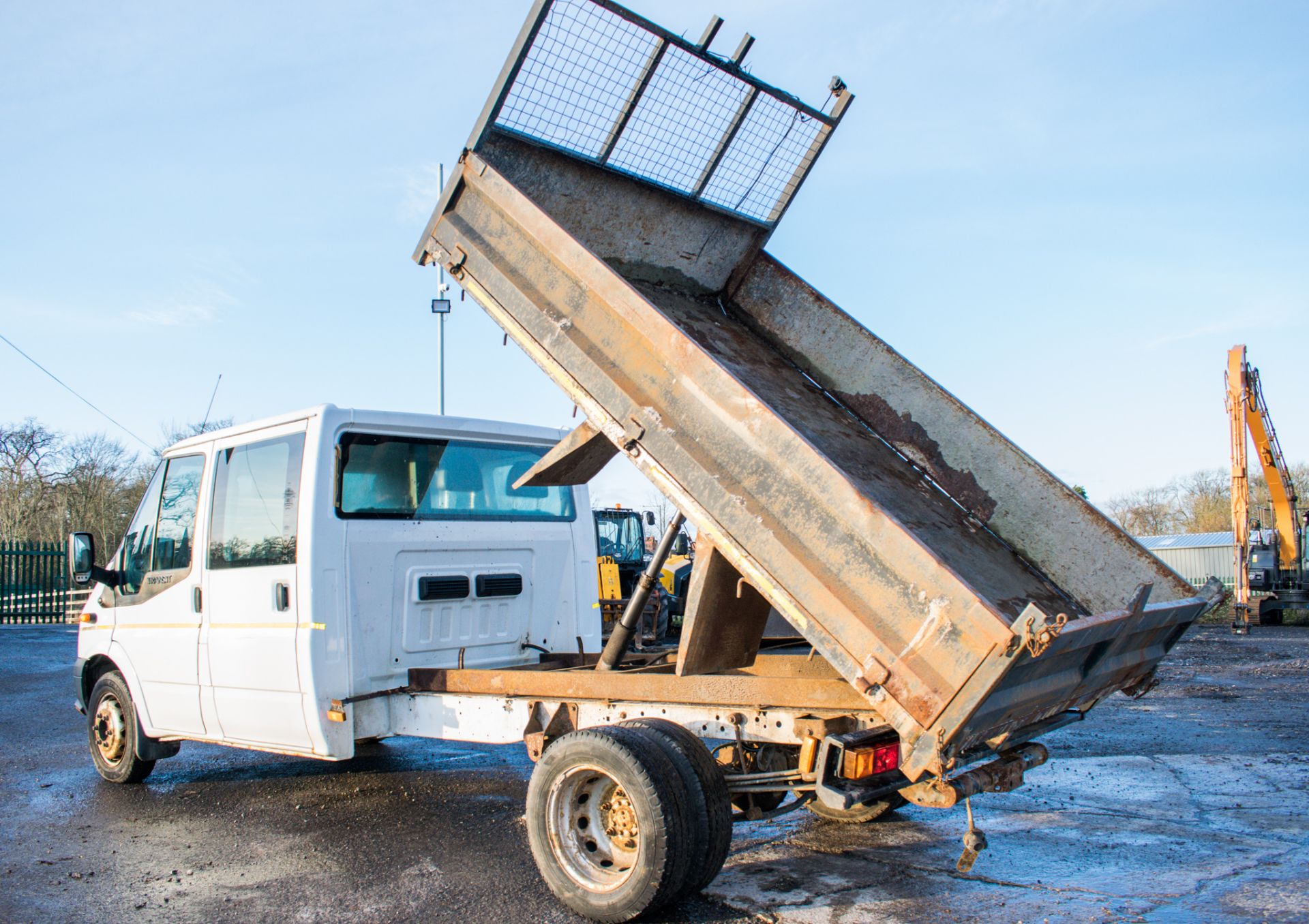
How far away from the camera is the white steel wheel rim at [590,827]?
3.99 metres

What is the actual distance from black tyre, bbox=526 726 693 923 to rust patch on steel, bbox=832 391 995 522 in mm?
2026

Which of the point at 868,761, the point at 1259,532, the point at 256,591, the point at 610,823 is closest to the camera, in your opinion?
the point at 868,761

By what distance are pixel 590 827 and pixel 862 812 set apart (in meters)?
1.75

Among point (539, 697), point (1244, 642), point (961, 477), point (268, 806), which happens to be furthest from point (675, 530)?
point (1244, 642)

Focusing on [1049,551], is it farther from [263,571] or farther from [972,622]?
[263,571]

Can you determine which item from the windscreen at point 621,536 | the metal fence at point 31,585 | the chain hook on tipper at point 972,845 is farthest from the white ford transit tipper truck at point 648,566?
the metal fence at point 31,585

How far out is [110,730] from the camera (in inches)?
271

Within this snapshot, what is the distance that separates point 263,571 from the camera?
18.1ft

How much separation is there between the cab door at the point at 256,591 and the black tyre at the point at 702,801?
2315 millimetres

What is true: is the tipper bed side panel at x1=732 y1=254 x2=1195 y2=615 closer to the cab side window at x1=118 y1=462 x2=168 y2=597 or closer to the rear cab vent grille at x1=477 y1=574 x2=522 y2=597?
the rear cab vent grille at x1=477 y1=574 x2=522 y2=597

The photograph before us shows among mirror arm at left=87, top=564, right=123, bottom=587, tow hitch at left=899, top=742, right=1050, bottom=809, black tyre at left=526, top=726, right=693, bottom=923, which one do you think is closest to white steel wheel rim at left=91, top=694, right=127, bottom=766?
mirror arm at left=87, top=564, right=123, bottom=587

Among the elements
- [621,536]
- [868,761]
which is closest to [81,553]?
[868,761]

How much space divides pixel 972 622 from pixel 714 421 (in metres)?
1.22

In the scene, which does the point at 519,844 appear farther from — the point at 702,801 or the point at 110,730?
the point at 110,730
